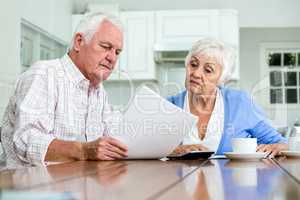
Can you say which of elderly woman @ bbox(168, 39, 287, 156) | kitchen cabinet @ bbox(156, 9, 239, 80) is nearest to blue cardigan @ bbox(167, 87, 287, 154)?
elderly woman @ bbox(168, 39, 287, 156)

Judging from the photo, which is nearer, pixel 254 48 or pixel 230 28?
pixel 230 28

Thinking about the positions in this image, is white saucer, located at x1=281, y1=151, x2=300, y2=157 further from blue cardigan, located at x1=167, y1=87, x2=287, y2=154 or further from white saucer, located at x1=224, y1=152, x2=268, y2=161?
blue cardigan, located at x1=167, y1=87, x2=287, y2=154

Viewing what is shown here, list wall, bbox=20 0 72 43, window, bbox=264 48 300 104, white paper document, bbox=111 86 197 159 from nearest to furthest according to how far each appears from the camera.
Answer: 1. white paper document, bbox=111 86 197 159
2. wall, bbox=20 0 72 43
3. window, bbox=264 48 300 104

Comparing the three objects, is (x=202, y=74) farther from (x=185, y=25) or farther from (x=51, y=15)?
(x=185, y=25)

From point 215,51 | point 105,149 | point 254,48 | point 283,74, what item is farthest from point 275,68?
point 105,149

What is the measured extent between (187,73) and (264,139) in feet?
1.79

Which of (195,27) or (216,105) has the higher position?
(195,27)

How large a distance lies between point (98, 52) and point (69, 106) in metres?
0.33

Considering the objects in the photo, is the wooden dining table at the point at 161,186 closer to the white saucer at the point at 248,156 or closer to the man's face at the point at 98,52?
the white saucer at the point at 248,156

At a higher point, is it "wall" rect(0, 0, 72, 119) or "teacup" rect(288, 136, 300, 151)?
"wall" rect(0, 0, 72, 119)

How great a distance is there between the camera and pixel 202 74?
278 cm

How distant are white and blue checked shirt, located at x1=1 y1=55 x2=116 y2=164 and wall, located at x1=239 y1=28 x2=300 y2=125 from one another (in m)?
4.56

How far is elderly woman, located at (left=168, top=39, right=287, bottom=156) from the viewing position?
2557 millimetres

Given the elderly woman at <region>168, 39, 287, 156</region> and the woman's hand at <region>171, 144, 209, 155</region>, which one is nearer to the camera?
the woman's hand at <region>171, 144, 209, 155</region>
